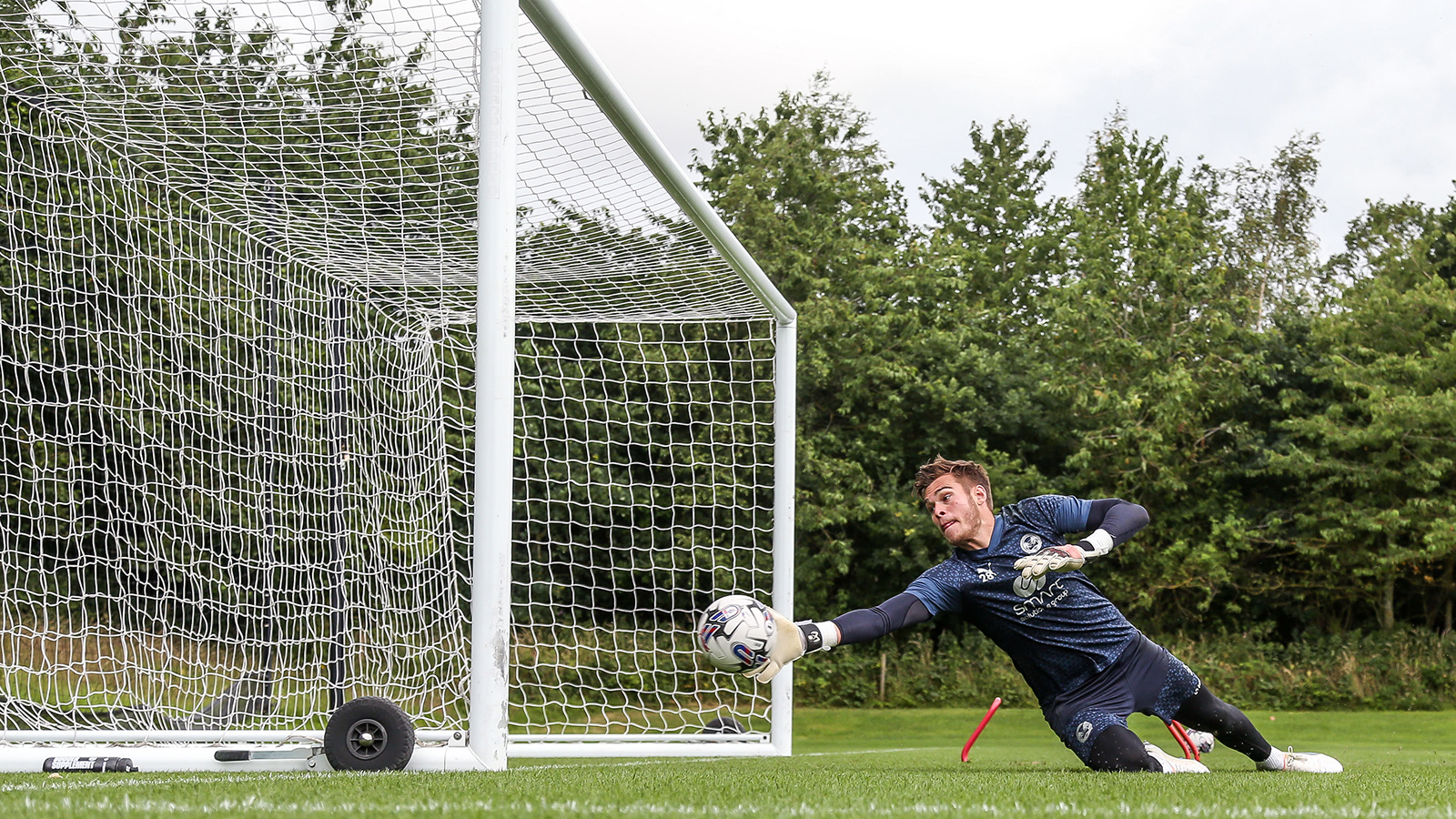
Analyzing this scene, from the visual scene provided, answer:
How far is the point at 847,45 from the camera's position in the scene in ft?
80.4

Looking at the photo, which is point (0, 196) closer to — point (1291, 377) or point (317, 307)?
point (317, 307)

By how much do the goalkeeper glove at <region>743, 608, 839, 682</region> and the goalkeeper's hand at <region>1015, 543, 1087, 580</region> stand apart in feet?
1.98

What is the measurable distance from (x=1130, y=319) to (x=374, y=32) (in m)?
17.7

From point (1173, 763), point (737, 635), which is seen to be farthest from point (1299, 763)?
point (737, 635)

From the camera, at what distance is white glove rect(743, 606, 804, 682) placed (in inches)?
143

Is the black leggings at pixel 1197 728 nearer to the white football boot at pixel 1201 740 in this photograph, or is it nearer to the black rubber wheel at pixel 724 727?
the white football boot at pixel 1201 740

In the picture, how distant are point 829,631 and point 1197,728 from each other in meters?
1.67

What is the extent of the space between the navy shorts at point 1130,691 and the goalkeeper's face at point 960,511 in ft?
2.12

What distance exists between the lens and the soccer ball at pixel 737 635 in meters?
3.58

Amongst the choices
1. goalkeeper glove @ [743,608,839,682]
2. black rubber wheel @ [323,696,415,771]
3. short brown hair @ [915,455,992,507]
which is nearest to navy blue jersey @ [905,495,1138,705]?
short brown hair @ [915,455,992,507]

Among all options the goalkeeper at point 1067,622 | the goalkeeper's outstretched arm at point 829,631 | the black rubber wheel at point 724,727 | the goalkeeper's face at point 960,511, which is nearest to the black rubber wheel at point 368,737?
the goalkeeper's outstretched arm at point 829,631

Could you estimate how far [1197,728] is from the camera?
4.52 metres

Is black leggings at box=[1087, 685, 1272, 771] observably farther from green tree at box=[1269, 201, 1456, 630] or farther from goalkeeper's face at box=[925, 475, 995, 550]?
green tree at box=[1269, 201, 1456, 630]

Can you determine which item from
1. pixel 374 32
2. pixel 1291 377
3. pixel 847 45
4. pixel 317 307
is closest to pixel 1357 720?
pixel 1291 377
